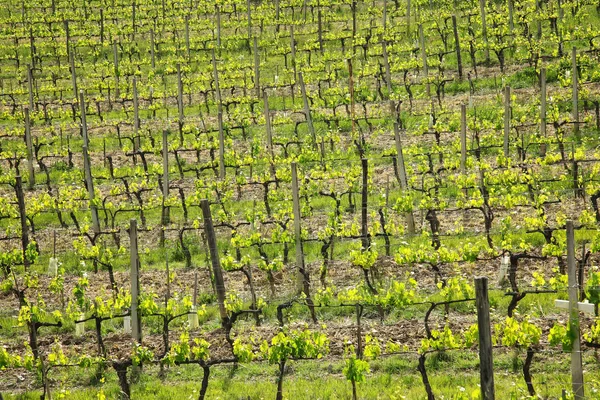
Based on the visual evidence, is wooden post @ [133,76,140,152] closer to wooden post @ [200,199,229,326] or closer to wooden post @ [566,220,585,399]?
wooden post @ [200,199,229,326]

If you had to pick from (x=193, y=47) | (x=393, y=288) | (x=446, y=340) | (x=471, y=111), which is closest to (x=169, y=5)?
(x=193, y=47)

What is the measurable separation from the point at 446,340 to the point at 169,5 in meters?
33.3

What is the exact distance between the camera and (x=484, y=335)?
29.7ft

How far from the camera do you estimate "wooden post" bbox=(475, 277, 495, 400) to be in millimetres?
8836

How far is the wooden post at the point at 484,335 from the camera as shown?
8.84 metres

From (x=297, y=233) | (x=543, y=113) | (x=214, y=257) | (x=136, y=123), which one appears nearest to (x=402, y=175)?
(x=297, y=233)

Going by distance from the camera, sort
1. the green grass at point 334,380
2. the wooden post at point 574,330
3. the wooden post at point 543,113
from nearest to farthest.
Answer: the wooden post at point 574,330 < the green grass at point 334,380 < the wooden post at point 543,113

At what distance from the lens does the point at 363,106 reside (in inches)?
1042

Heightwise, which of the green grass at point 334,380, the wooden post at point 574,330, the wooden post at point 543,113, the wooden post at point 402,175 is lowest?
the green grass at point 334,380

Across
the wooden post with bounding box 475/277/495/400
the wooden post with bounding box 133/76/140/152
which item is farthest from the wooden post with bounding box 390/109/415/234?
the wooden post with bounding box 133/76/140/152

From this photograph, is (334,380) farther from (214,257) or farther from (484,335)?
(484,335)

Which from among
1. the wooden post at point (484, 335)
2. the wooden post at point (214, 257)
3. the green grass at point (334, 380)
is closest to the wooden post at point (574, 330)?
the green grass at point (334, 380)

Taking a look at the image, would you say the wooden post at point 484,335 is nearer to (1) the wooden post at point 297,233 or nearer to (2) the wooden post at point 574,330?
(2) the wooden post at point 574,330

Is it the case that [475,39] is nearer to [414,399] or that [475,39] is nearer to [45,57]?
[45,57]
